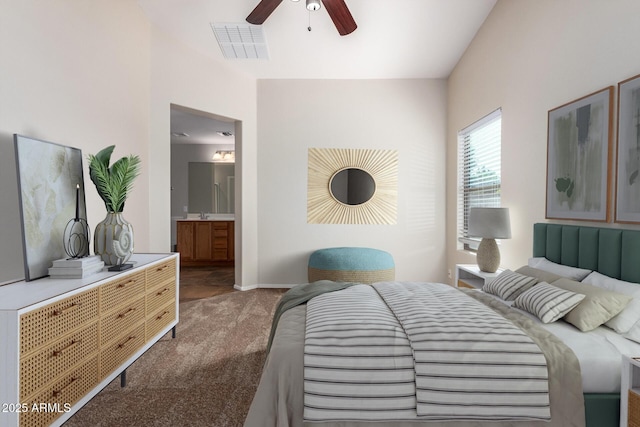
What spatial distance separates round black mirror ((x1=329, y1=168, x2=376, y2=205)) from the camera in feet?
15.5

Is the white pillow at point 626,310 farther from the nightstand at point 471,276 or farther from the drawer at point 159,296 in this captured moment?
the drawer at point 159,296

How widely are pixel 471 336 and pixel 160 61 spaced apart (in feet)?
12.8

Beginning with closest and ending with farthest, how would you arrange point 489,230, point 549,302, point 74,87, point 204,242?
point 549,302 → point 74,87 → point 489,230 → point 204,242

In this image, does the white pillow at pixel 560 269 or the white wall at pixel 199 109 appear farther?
the white wall at pixel 199 109

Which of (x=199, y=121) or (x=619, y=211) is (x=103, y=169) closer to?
(x=619, y=211)

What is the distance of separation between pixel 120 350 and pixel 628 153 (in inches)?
126

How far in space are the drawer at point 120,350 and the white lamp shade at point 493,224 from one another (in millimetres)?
2833

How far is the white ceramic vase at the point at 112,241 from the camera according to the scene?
2.17 m

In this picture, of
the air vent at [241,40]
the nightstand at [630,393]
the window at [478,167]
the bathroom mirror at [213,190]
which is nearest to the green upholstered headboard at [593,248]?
the nightstand at [630,393]

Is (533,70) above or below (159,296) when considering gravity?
above

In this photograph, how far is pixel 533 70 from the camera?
273 centimetres

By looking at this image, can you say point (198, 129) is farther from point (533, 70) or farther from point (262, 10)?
point (533, 70)

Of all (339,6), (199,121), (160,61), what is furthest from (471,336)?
(199,121)

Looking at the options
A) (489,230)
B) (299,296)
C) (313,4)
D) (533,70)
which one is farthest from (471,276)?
(313,4)
